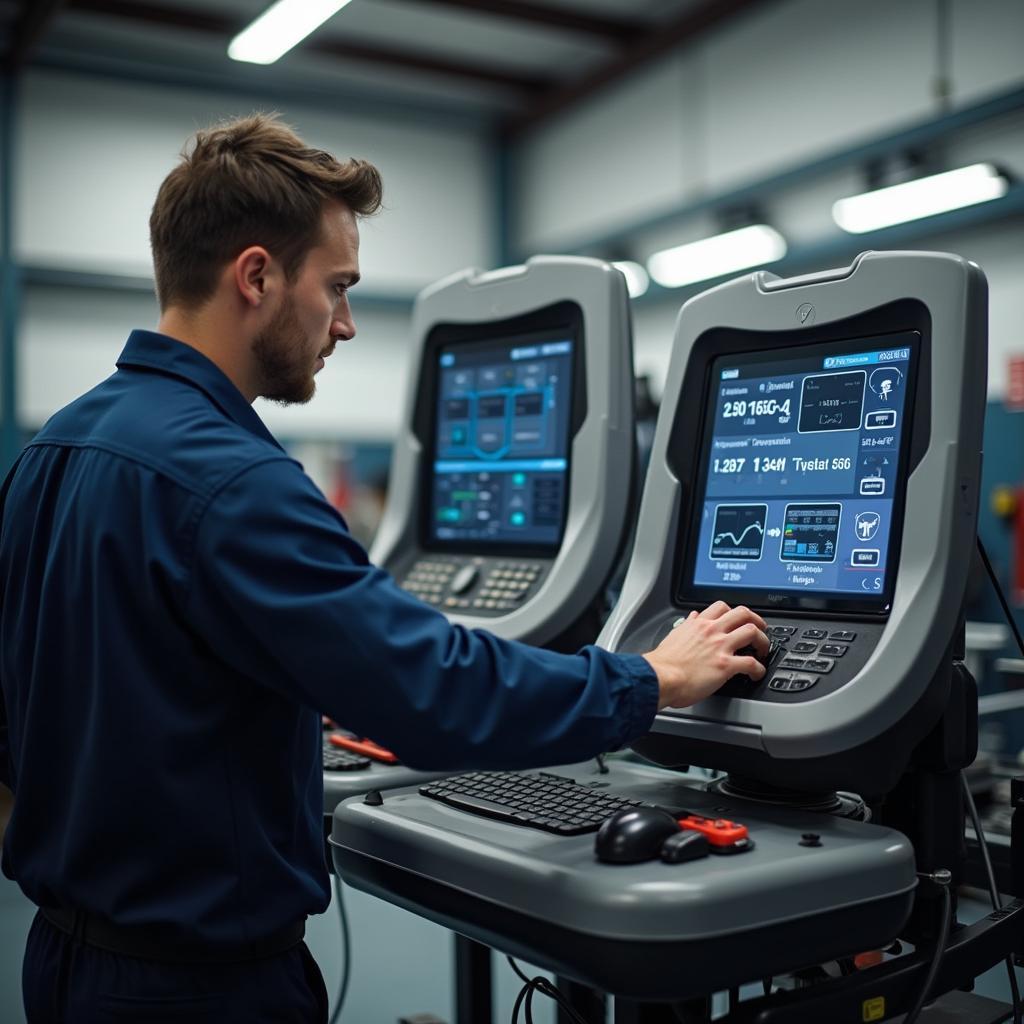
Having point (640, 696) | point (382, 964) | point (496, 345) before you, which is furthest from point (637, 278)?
point (640, 696)

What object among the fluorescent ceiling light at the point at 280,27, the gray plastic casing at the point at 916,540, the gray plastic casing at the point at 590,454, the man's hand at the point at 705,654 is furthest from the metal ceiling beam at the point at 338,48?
the man's hand at the point at 705,654

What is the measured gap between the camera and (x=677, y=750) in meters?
1.30

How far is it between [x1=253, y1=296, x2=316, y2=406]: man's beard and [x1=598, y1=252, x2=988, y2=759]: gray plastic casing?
540 mm

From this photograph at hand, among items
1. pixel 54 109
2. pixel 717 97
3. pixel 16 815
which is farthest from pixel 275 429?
pixel 16 815

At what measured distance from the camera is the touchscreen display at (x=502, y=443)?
183 centimetres

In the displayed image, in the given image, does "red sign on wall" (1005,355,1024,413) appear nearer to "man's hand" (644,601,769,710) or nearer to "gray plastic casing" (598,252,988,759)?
"gray plastic casing" (598,252,988,759)

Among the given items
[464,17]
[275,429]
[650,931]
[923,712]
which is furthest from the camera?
[275,429]

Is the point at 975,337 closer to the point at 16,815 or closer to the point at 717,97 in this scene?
the point at 16,815

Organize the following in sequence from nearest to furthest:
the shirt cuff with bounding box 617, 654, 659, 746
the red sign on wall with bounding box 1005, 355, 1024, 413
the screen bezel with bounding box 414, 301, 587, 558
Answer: the shirt cuff with bounding box 617, 654, 659, 746 < the screen bezel with bounding box 414, 301, 587, 558 < the red sign on wall with bounding box 1005, 355, 1024, 413

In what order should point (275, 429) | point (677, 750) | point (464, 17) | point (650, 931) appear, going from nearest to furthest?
point (650, 931)
point (677, 750)
point (464, 17)
point (275, 429)

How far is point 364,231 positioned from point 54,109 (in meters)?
1.83

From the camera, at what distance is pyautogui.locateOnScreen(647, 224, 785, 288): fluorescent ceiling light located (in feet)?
18.5

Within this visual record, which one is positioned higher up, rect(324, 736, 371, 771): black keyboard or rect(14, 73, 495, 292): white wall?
→ rect(14, 73, 495, 292): white wall

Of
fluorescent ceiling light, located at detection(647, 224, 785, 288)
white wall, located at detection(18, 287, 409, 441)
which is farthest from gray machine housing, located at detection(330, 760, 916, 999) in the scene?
white wall, located at detection(18, 287, 409, 441)
